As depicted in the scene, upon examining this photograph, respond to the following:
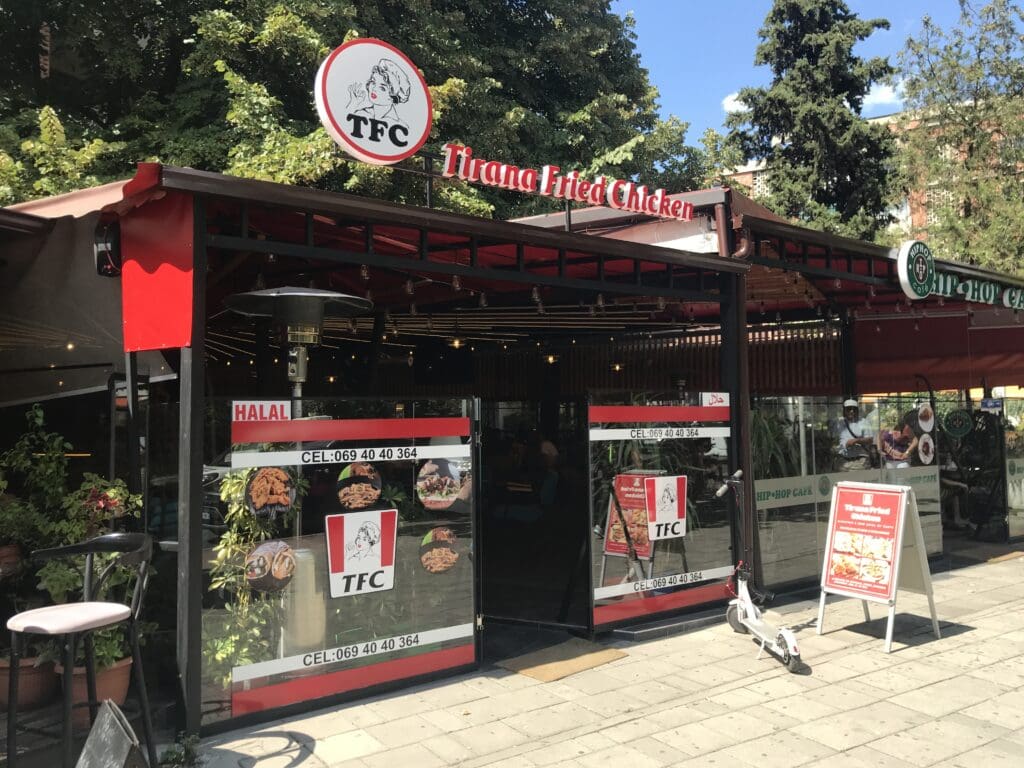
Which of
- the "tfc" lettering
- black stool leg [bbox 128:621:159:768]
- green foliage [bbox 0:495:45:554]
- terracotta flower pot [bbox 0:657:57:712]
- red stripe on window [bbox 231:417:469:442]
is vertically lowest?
terracotta flower pot [bbox 0:657:57:712]

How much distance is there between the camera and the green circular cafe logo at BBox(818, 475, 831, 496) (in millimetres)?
8148

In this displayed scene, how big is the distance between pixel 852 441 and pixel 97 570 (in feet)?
23.6

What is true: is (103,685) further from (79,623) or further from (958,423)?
(958,423)

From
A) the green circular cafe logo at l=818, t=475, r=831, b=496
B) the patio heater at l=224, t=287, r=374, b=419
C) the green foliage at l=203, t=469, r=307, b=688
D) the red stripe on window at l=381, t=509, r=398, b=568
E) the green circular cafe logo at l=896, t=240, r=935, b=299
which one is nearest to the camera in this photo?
the green foliage at l=203, t=469, r=307, b=688

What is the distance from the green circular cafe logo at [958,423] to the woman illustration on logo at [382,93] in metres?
8.71

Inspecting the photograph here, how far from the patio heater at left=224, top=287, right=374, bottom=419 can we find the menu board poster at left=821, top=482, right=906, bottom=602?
4.15m

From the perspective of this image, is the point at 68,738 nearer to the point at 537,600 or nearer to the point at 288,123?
the point at 537,600

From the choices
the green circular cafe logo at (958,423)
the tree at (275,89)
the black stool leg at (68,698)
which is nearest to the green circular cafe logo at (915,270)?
the green circular cafe logo at (958,423)

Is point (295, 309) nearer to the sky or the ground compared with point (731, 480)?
nearer to the sky

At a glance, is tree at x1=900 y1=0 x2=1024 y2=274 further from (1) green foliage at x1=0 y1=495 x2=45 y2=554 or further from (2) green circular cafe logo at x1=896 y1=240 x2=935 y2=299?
(1) green foliage at x1=0 y1=495 x2=45 y2=554

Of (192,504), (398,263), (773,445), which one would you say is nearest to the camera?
(192,504)

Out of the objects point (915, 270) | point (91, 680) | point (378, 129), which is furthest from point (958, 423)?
point (91, 680)

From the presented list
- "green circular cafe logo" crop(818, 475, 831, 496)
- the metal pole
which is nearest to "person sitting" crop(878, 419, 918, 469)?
"green circular cafe logo" crop(818, 475, 831, 496)

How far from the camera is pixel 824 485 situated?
8.19 meters
